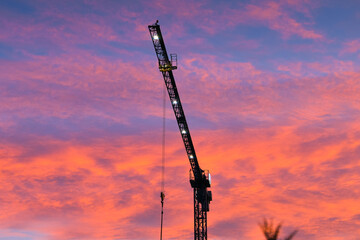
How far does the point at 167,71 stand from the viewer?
93750 millimetres

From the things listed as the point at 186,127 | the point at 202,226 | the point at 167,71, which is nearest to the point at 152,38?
the point at 167,71

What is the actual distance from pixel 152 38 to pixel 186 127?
79.2ft

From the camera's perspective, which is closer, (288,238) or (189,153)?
(288,238)

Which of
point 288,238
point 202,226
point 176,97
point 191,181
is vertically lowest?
point 288,238

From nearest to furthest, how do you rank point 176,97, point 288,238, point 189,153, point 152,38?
1. point 288,238
2. point 152,38
3. point 176,97
4. point 189,153

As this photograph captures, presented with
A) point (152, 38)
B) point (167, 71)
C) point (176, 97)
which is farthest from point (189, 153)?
point (152, 38)

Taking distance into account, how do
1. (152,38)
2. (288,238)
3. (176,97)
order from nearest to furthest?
1. (288,238)
2. (152,38)
3. (176,97)

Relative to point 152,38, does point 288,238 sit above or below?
below

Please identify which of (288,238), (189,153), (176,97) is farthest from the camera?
(189,153)

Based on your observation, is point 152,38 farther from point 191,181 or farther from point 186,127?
point 191,181

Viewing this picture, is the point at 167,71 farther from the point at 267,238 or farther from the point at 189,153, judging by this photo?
the point at 267,238

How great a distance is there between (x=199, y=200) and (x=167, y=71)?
39.2 meters

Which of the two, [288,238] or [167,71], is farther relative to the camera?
[167,71]

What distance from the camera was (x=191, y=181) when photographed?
385ft
